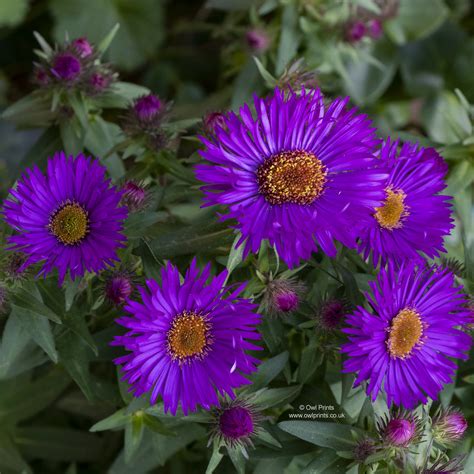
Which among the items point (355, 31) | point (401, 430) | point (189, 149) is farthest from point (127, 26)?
point (401, 430)

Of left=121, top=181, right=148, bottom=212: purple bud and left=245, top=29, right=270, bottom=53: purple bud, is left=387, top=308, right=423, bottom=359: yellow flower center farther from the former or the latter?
left=245, top=29, right=270, bottom=53: purple bud

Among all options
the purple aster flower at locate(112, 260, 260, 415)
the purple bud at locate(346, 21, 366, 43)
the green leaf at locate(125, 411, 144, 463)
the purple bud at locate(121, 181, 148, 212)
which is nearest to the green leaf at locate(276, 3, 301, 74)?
the purple bud at locate(346, 21, 366, 43)

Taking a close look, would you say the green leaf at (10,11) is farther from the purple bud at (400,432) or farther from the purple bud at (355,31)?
the purple bud at (400,432)

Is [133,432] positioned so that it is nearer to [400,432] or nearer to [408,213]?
[400,432]

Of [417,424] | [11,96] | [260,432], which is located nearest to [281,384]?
[260,432]

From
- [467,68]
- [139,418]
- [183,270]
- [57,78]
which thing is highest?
[467,68]

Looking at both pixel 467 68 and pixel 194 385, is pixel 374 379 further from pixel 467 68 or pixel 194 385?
pixel 467 68
